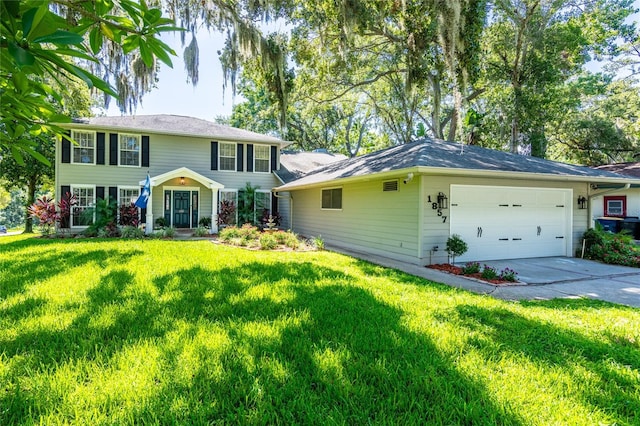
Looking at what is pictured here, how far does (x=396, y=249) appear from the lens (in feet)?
27.4

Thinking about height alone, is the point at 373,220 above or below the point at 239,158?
below

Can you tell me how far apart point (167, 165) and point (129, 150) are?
5.09ft

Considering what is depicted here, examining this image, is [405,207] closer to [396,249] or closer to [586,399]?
[396,249]

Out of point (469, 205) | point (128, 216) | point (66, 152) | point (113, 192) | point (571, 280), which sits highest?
point (66, 152)

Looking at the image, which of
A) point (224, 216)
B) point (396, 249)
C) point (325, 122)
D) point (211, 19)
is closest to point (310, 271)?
point (396, 249)

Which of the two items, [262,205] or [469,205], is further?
[262,205]

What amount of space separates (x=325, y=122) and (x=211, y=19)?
58.3 feet

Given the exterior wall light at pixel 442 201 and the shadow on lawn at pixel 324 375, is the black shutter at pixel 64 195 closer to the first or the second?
the shadow on lawn at pixel 324 375

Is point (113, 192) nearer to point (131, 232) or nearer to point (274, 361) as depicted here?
point (131, 232)

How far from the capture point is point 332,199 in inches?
455

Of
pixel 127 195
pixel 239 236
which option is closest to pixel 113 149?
pixel 127 195

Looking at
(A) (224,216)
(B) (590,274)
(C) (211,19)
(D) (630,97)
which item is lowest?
(B) (590,274)

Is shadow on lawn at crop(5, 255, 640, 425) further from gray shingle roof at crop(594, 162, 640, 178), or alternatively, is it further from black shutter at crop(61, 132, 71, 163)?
gray shingle roof at crop(594, 162, 640, 178)

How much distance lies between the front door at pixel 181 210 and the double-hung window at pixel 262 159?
3.43 meters
